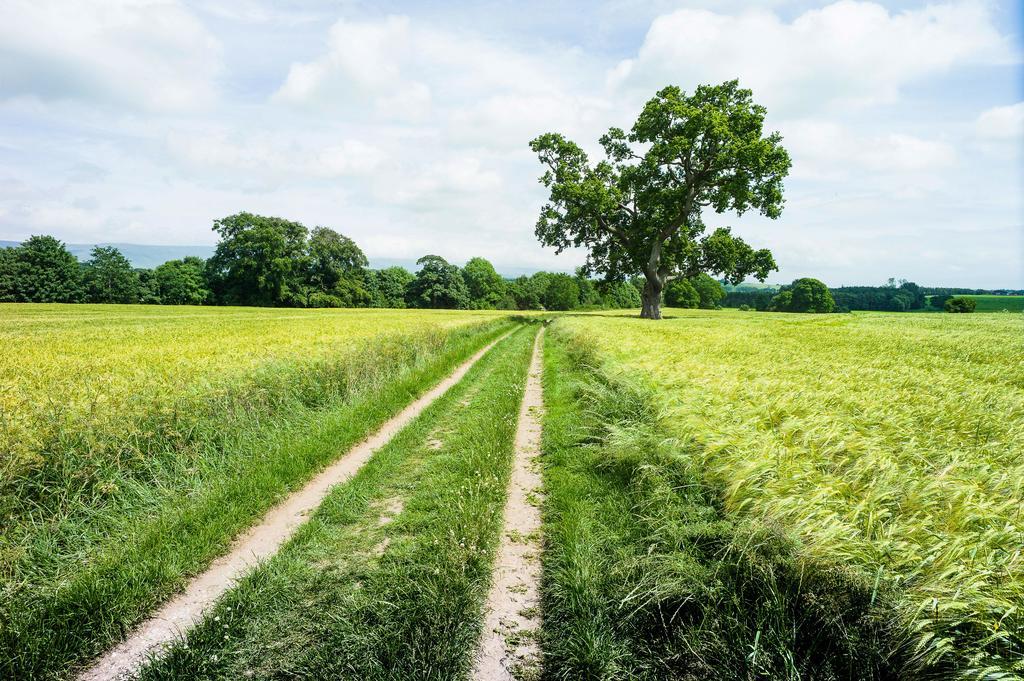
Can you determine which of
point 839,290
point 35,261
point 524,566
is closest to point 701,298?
→ point 839,290

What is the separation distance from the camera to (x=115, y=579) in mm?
3672

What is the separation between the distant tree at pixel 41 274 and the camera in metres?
62.0

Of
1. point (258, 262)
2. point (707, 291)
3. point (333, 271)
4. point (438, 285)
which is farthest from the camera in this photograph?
point (707, 291)

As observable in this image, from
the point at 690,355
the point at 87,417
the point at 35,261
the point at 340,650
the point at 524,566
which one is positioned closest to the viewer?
the point at 340,650

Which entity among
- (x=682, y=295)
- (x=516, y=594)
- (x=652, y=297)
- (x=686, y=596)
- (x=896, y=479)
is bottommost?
(x=516, y=594)

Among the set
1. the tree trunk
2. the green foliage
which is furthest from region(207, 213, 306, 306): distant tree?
the green foliage

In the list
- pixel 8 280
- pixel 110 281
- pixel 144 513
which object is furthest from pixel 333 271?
pixel 144 513

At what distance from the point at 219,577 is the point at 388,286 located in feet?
310

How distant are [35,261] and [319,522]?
314 ft

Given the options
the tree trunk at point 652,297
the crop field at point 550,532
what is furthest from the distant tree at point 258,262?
the crop field at point 550,532

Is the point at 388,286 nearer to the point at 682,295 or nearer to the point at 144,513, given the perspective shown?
the point at 682,295

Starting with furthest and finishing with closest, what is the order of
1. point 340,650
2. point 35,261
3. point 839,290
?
point 839,290, point 35,261, point 340,650

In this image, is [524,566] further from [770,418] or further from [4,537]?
[4,537]

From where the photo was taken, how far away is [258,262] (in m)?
72.9
